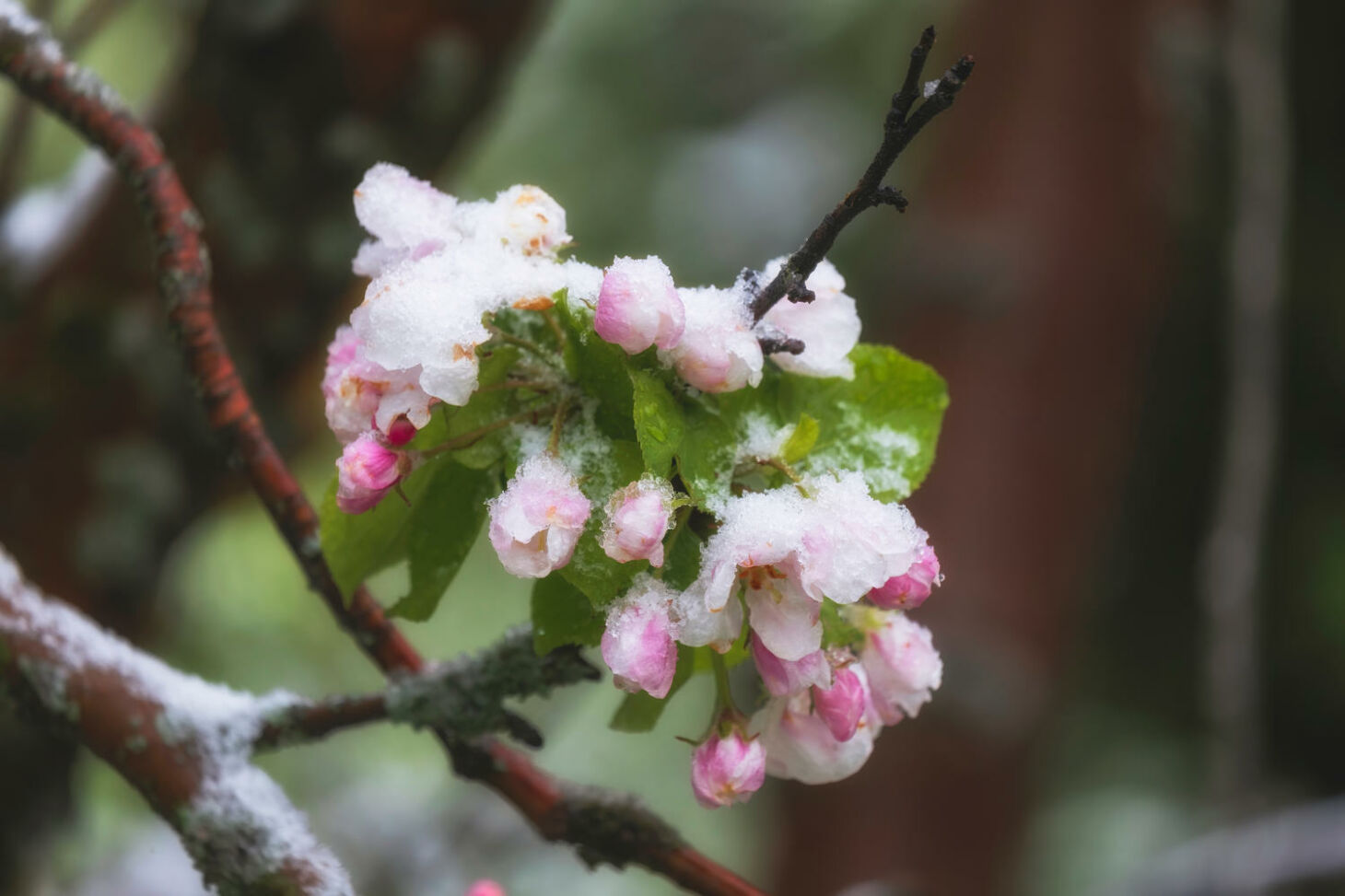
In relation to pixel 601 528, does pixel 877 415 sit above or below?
above

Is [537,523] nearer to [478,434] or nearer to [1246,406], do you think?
[478,434]

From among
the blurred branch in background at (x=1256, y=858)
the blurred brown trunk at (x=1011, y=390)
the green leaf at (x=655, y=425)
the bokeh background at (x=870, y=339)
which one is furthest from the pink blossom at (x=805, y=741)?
the blurred brown trunk at (x=1011, y=390)

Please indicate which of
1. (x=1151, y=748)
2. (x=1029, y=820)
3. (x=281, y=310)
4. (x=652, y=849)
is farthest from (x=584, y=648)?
(x=1151, y=748)

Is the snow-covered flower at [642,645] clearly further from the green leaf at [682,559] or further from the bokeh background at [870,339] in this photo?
the bokeh background at [870,339]

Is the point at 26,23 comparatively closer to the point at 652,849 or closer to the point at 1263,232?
the point at 652,849

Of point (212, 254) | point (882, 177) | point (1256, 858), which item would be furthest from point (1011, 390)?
point (882, 177)
